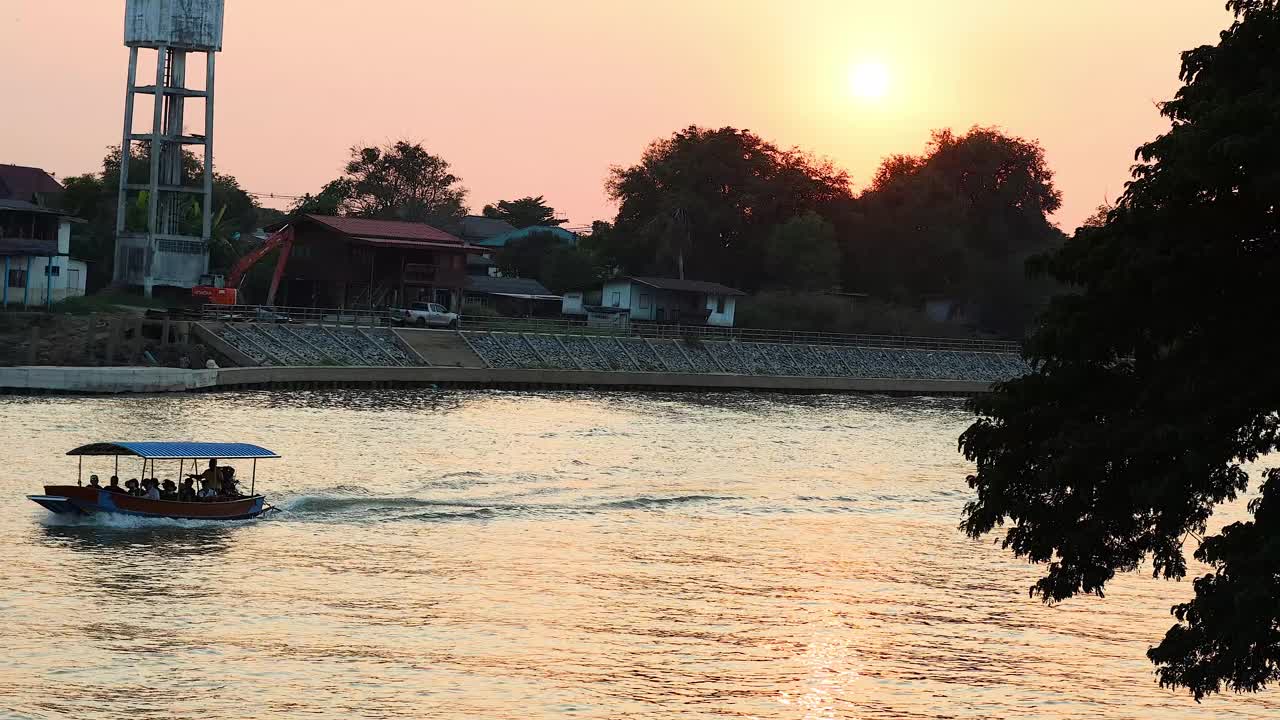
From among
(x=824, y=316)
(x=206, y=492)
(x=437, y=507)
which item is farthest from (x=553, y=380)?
(x=206, y=492)

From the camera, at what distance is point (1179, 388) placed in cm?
1689

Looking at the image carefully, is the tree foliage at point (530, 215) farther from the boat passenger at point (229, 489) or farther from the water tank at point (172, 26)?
the boat passenger at point (229, 489)

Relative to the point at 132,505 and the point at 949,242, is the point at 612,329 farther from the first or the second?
the point at 132,505

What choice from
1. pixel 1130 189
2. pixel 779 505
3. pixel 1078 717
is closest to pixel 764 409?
pixel 779 505

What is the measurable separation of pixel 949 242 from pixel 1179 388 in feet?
380

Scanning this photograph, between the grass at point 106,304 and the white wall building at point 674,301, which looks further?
the white wall building at point 674,301

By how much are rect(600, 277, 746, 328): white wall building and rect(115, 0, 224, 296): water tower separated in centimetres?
3158

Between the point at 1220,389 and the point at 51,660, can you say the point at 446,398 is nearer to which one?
the point at 51,660

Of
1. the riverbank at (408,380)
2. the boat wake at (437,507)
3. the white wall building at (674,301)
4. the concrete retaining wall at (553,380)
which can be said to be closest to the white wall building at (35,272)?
the riverbank at (408,380)

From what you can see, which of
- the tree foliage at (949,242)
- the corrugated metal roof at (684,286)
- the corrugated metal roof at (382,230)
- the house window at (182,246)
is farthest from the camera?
the tree foliage at (949,242)

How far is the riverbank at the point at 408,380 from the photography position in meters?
65.4

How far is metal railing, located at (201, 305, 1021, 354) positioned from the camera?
81.9 m

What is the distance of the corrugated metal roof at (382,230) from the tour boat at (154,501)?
56.0m

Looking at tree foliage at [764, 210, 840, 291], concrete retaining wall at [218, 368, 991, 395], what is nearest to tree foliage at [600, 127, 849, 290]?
tree foliage at [764, 210, 840, 291]
